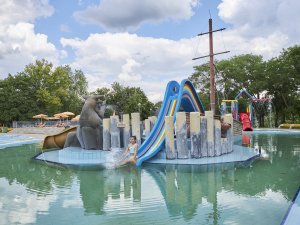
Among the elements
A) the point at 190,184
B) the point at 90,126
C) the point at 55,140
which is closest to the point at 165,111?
the point at 90,126

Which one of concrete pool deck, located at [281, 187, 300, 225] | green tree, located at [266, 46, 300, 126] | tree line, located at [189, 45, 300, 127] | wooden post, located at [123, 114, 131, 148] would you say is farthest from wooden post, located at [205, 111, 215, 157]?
green tree, located at [266, 46, 300, 126]

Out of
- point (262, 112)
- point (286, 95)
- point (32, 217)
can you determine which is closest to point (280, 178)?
point (32, 217)

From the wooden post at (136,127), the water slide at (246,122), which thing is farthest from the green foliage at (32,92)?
the wooden post at (136,127)

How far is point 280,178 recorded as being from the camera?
799cm

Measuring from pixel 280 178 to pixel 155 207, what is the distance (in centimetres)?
386

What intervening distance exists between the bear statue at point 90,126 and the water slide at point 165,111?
2.41m

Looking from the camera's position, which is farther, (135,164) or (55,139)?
(55,139)

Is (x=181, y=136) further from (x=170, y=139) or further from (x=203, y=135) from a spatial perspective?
(x=203, y=135)

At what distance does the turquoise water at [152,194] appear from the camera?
17.4 feet

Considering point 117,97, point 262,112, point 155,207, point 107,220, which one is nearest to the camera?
point 107,220

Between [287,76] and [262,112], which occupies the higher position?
[287,76]

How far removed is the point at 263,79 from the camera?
32.7 metres

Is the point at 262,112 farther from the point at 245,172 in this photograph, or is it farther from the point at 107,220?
the point at 107,220

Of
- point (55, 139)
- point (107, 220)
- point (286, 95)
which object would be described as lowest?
point (107, 220)
